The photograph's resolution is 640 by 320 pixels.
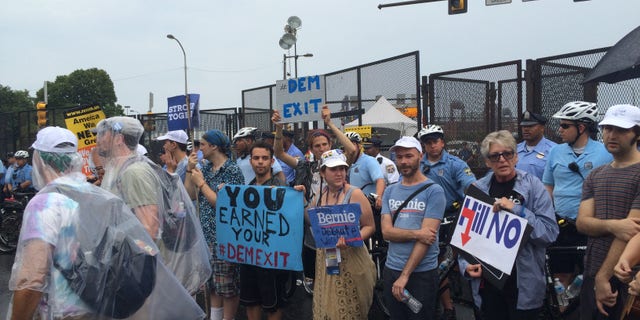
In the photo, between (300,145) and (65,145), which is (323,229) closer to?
(65,145)

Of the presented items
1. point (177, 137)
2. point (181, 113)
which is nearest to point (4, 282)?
point (181, 113)

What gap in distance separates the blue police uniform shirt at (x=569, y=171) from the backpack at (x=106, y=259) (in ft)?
12.0

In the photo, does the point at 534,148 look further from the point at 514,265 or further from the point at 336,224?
the point at 336,224

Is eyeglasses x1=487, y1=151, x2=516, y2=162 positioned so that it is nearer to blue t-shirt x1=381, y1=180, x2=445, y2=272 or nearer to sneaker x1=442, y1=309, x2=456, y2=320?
blue t-shirt x1=381, y1=180, x2=445, y2=272

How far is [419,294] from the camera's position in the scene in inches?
152

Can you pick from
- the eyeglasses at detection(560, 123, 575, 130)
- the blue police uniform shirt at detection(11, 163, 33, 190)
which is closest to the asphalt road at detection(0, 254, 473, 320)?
the eyeglasses at detection(560, 123, 575, 130)

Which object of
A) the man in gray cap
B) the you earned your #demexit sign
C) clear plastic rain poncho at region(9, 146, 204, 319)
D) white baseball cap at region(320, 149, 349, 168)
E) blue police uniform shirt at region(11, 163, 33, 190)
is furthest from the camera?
blue police uniform shirt at region(11, 163, 33, 190)

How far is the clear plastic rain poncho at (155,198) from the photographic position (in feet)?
12.0

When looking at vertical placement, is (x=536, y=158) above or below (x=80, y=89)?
below

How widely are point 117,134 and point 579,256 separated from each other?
4.07 meters

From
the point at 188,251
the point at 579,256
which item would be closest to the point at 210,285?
the point at 188,251

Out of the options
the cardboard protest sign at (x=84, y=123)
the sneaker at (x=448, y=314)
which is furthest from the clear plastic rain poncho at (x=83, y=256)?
the cardboard protest sign at (x=84, y=123)

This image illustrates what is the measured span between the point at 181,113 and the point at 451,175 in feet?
12.8

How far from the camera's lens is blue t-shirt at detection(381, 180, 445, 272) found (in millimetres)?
3852
